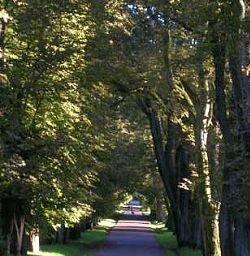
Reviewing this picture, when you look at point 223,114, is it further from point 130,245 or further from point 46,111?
point 130,245

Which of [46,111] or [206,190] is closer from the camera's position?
[46,111]

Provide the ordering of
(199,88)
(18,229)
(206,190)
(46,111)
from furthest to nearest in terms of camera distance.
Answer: (199,88) → (206,190) → (18,229) → (46,111)

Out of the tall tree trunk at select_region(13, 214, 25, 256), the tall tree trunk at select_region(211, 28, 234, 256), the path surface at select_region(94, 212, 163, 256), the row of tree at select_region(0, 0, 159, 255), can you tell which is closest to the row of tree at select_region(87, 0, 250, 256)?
the tall tree trunk at select_region(211, 28, 234, 256)

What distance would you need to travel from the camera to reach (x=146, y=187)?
60375 millimetres

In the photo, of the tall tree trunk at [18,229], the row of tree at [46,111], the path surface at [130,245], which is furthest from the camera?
the path surface at [130,245]

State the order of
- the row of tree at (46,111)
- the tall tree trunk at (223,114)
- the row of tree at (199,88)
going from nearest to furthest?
the row of tree at (199,88) → the tall tree trunk at (223,114) → the row of tree at (46,111)

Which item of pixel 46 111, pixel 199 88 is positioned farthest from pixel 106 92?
pixel 46 111

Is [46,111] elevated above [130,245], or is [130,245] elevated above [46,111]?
[46,111]

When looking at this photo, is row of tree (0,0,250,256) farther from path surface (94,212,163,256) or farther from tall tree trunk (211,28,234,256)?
path surface (94,212,163,256)

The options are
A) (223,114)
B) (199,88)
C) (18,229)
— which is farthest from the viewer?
(199,88)

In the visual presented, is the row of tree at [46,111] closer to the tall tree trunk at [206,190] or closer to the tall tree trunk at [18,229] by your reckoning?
the tall tree trunk at [18,229]

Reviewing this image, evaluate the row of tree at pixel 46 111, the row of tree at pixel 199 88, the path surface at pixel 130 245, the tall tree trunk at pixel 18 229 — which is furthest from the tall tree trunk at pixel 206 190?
→ the path surface at pixel 130 245

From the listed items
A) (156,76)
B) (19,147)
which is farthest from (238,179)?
(156,76)

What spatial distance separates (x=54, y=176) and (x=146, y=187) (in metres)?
41.3
